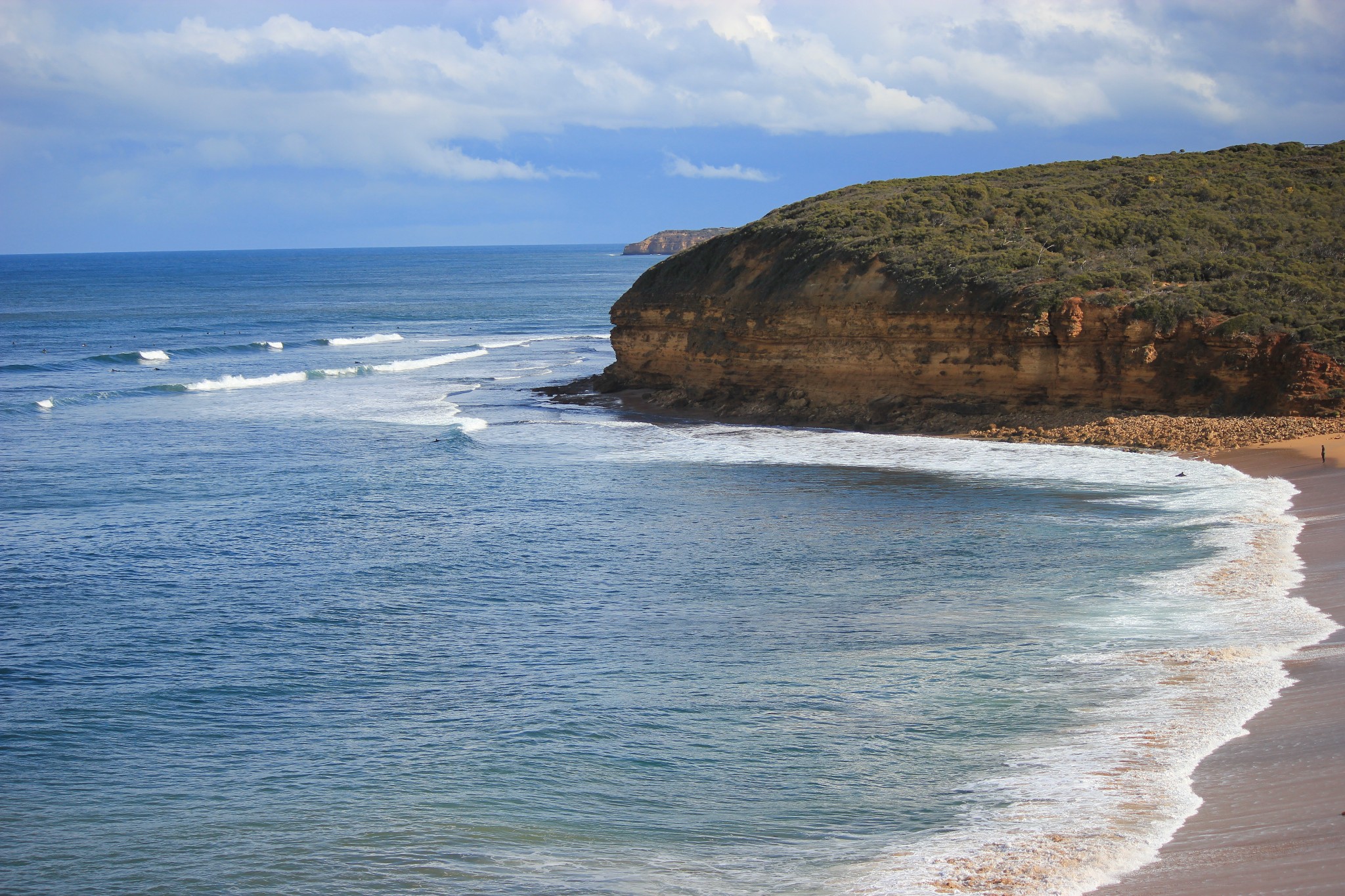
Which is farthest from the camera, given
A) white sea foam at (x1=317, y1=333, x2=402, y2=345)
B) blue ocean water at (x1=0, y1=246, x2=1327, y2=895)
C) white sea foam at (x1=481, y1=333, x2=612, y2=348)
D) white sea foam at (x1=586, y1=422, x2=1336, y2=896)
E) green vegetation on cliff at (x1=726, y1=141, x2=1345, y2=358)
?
white sea foam at (x1=317, y1=333, x2=402, y2=345)

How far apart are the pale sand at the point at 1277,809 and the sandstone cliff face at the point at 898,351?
16913 mm

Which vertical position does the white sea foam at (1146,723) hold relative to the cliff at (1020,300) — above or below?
below

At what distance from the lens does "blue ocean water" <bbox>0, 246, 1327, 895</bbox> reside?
934 cm

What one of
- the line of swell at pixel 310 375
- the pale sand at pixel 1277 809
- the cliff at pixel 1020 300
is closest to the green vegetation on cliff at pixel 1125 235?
the cliff at pixel 1020 300

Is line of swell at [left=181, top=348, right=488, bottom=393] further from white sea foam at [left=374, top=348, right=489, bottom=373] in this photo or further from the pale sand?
the pale sand

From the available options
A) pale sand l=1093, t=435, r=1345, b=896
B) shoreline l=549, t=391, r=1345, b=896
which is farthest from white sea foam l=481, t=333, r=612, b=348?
pale sand l=1093, t=435, r=1345, b=896

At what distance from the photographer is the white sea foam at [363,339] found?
65625mm

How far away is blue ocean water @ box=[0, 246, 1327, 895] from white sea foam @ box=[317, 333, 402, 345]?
3517cm

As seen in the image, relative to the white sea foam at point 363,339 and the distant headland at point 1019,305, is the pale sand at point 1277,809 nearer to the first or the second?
the distant headland at point 1019,305

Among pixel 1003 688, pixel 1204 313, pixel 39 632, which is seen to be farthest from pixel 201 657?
pixel 1204 313

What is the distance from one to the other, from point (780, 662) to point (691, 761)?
9.49ft

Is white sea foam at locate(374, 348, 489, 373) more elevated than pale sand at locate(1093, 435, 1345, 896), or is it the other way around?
white sea foam at locate(374, 348, 489, 373)

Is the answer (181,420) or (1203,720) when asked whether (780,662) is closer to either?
(1203,720)

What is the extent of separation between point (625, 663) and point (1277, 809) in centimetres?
749
